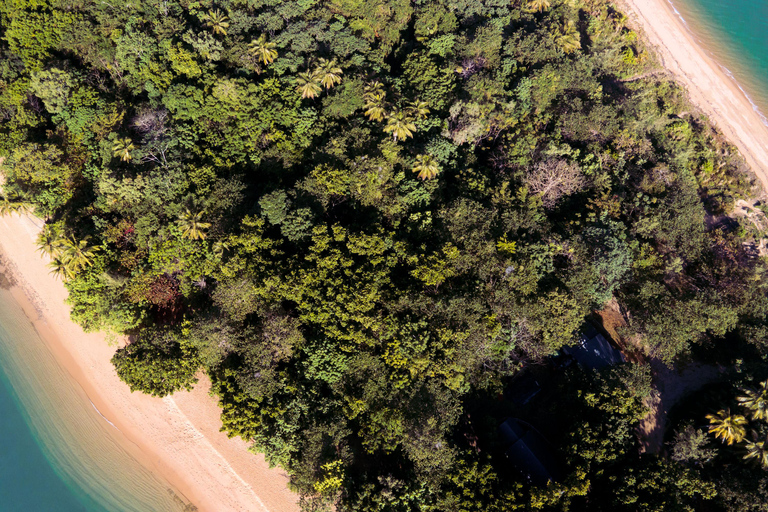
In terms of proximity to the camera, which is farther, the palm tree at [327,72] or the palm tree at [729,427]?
the palm tree at [327,72]

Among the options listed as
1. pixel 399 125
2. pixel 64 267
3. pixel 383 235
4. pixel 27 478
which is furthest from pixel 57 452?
pixel 399 125

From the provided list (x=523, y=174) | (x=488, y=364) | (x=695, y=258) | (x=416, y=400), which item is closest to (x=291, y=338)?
(x=416, y=400)

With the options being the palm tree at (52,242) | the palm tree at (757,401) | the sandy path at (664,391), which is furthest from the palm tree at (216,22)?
the palm tree at (757,401)

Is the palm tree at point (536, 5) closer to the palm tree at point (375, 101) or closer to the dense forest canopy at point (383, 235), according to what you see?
the dense forest canopy at point (383, 235)

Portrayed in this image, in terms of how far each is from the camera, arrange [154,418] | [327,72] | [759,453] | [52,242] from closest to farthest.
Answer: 1. [759,453]
2. [52,242]
3. [154,418]
4. [327,72]

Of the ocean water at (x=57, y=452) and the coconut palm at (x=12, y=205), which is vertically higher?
the coconut palm at (x=12, y=205)

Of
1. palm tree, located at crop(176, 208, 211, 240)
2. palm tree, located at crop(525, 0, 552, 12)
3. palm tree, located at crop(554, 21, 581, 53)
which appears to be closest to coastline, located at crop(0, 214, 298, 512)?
palm tree, located at crop(176, 208, 211, 240)

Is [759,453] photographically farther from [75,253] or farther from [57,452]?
[57,452]

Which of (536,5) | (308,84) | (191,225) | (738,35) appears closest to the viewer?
(191,225)
